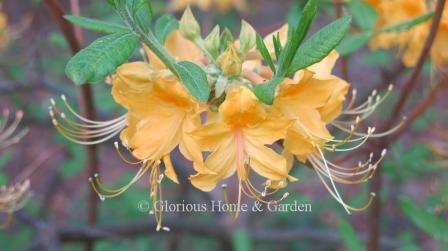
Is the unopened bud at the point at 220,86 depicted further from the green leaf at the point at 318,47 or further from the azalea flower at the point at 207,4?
the azalea flower at the point at 207,4

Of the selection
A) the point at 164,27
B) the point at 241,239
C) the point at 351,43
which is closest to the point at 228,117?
the point at 164,27

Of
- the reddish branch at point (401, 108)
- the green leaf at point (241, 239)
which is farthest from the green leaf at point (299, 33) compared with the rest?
the green leaf at point (241, 239)

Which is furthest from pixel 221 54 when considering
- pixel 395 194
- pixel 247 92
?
pixel 395 194

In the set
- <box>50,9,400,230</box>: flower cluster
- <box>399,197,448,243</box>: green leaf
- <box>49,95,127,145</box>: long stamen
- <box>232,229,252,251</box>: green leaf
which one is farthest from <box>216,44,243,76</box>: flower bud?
<box>232,229,252,251</box>: green leaf

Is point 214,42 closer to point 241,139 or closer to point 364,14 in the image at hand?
point 241,139

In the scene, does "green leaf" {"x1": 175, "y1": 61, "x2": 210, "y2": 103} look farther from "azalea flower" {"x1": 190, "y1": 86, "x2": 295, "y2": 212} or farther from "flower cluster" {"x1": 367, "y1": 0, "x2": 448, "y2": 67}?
"flower cluster" {"x1": 367, "y1": 0, "x2": 448, "y2": 67}

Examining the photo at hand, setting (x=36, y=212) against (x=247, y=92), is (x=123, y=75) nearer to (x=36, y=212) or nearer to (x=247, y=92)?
(x=247, y=92)
